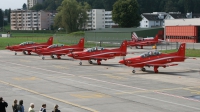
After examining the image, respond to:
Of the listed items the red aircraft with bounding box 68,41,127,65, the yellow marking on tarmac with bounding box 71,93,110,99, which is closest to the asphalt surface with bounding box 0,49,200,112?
the yellow marking on tarmac with bounding box 71,93,110,99

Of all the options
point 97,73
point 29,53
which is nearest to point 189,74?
point 97,73

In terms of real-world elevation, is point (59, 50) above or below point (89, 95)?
above

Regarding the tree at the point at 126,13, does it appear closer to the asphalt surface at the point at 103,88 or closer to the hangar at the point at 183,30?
the hangar at the point at 183,30

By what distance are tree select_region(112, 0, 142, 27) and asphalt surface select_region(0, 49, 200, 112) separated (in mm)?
85404

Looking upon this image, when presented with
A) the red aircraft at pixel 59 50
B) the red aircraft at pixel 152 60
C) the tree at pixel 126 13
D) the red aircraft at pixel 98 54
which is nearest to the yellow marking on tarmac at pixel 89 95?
the red aircraft at pixel 152 60

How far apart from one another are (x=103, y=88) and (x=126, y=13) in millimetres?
101644

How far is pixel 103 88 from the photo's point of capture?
107 feet

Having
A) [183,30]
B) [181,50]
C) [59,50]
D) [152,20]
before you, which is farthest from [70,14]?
[181,50]

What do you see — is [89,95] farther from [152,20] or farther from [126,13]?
[152,20]

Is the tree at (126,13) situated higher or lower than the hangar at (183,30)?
higher

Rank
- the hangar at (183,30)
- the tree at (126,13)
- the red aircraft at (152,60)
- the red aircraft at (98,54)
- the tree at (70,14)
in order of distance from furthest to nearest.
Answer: the tree at (70,14) < the tree at (126,13) < the hangar at (183,30) < the red aircraft at (98,54) < the red aircraft at (152,60)

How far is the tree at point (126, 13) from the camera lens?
133 m

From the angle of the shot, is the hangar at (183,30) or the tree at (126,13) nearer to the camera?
the hangar at (183,30)

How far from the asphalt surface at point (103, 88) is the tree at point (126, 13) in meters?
85.4
